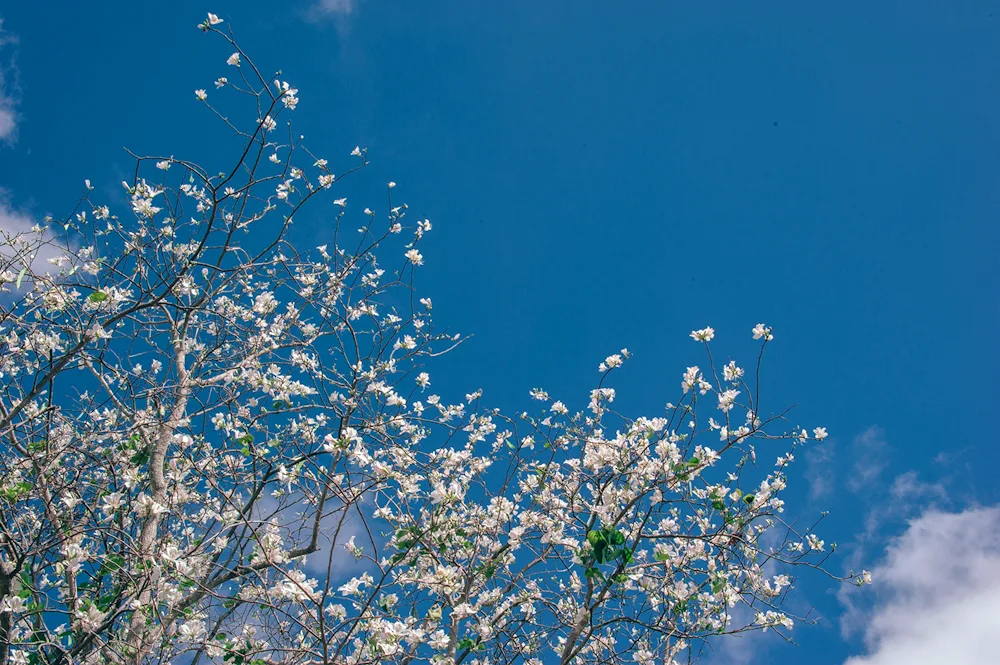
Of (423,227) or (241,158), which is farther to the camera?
(423,227)

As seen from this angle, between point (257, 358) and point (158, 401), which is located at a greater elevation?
point (257, 358)

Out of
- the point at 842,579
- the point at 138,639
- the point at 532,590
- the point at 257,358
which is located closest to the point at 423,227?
the point at 257,358

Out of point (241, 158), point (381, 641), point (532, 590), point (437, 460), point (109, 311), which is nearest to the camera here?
point (381, 641)

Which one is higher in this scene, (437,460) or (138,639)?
(437,460)

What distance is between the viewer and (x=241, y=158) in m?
4.27

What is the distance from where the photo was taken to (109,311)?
4609mm

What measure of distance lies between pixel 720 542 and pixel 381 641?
2.19 m

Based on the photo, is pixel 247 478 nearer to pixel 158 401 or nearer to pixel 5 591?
pixel 158 401

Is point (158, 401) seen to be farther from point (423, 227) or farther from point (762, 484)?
point (762, 484)

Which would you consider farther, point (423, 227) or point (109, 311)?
point (423, 227)

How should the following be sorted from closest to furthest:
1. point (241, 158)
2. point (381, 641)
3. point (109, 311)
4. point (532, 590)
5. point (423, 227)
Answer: point (381, 641) → point (241, 158) → point (109, 311) → point (532, 590) → point (423, 227)

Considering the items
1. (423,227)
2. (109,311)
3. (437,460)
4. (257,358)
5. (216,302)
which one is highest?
(423,227)

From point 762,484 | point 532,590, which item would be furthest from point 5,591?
point 762,484

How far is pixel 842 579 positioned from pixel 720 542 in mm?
1398
